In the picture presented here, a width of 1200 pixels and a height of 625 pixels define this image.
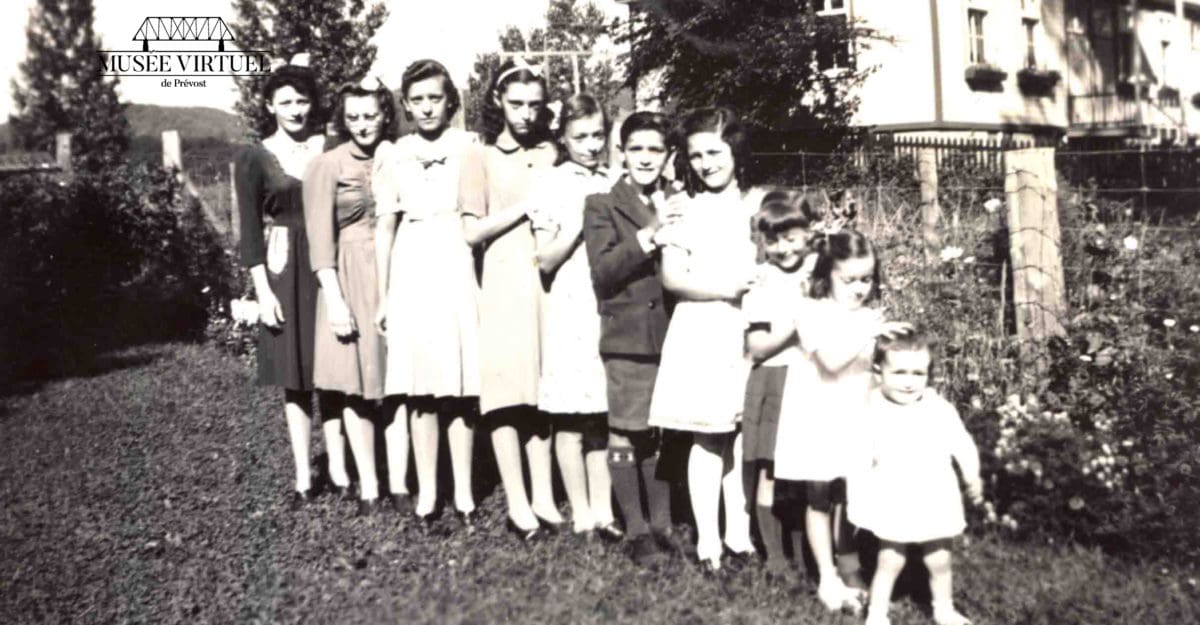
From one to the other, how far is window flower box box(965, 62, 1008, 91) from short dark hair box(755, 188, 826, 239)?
15.5 m

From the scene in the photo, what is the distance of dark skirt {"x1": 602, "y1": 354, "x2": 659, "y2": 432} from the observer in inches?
167

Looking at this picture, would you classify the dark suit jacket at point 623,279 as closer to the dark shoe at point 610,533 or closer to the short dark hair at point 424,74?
the dark shoe at point 610,533

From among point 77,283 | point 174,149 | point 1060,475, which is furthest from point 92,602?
point 174,149

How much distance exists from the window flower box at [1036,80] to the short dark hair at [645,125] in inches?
678

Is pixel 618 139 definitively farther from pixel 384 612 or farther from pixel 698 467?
pixel 384 612

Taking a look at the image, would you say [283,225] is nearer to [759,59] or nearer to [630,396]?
[630,396]

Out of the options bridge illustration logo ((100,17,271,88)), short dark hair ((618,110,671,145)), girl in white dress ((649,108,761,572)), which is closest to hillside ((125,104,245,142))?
bridge illustration logo ((100,17,271,88))

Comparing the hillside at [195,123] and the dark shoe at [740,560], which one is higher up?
the hillside at [195,123]

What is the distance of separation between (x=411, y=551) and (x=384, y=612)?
2.14 ft

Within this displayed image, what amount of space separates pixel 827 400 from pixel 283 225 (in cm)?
272

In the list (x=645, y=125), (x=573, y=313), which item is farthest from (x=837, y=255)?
(x=573, y=313)

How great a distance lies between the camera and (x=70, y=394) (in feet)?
29.6

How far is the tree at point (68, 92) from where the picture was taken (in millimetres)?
10219

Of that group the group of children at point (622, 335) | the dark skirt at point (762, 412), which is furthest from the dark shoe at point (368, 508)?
the dark skirt at point (762, 412)
